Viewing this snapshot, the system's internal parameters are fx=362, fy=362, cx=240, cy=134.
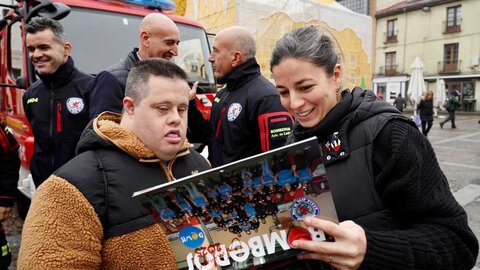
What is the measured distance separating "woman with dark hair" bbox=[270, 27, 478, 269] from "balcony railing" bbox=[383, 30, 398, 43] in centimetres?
3876

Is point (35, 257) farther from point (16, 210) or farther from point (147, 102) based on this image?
point (16, 210)

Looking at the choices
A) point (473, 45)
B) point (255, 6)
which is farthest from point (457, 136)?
point (473, 45)

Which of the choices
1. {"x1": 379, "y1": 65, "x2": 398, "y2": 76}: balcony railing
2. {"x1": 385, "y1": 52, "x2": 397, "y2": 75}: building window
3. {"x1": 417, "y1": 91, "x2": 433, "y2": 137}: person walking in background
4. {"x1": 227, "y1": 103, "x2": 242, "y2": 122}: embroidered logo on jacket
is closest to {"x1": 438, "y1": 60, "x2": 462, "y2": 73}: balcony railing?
{"x1": 379, "y1": 65, "x2": 398, "y2": 76}: balcony railing

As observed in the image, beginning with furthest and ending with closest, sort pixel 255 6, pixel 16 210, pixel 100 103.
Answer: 1. pixel 255 6
2. pixel 16 210
3. pixel 100 103

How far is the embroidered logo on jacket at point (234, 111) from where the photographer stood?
2.61 metres

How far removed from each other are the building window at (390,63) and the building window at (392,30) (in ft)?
4.67

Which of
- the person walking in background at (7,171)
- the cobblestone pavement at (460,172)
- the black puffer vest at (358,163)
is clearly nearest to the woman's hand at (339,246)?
the black puffer vest at (358,163)

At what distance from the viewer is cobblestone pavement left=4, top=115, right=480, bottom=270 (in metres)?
4.45

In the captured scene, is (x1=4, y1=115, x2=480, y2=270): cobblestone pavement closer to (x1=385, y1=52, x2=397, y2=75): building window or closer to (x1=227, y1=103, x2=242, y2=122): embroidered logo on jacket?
(x1=227, y1=103, x2=242, y2=122): embroidered logo on jacket

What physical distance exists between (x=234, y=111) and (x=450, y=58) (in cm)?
3531

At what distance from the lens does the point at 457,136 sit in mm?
13195

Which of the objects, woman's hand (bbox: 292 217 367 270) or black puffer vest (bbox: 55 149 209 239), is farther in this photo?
black puffer vest (bbox: 55 149 209 239)

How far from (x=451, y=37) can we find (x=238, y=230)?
121ft

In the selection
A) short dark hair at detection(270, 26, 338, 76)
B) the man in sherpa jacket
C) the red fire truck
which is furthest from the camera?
the red fire truck
